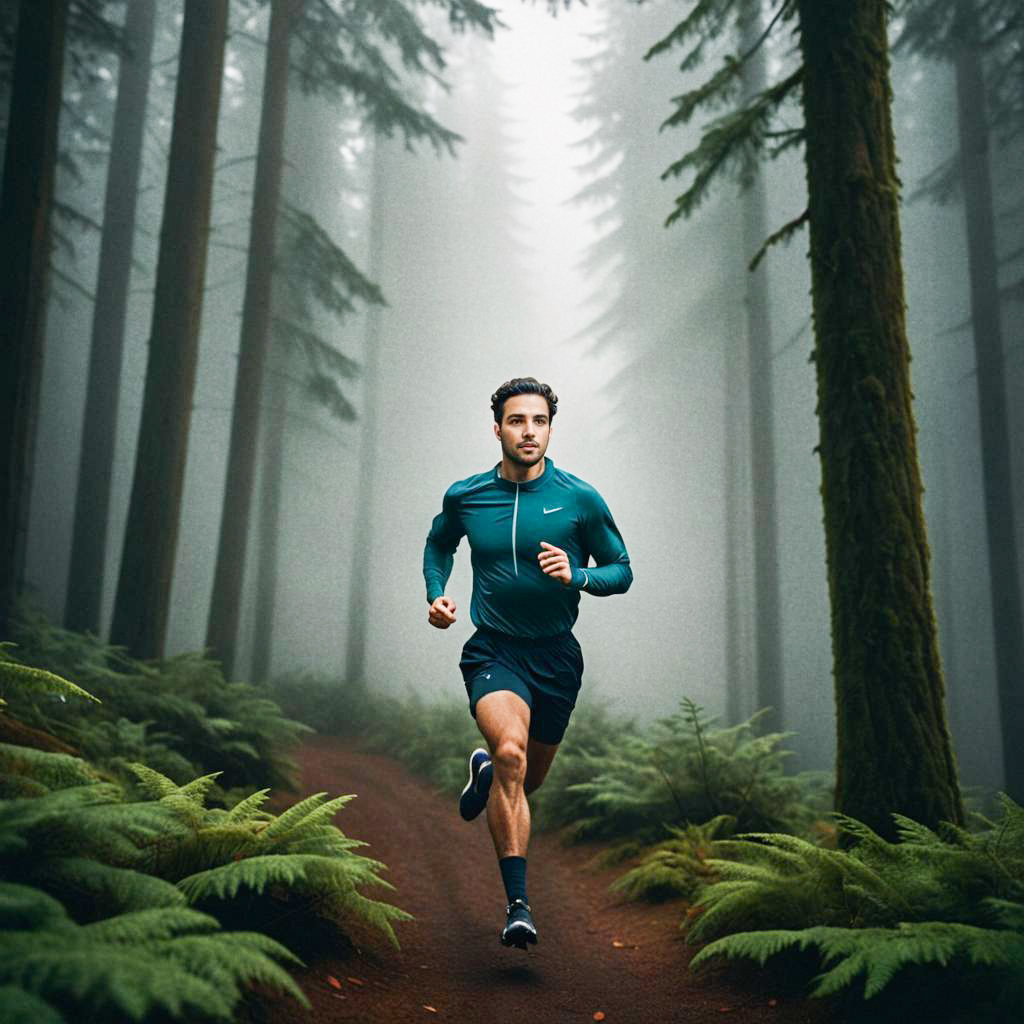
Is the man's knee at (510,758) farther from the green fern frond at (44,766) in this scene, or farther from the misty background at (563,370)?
the misty background at (563,370)

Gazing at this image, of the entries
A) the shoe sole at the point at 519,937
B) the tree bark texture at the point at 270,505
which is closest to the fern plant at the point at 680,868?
the shoe sole at the point at 519,937

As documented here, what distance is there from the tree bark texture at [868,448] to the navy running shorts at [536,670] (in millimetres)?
1835

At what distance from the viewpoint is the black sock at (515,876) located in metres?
3.87

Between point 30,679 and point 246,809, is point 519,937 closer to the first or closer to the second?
point 246,809

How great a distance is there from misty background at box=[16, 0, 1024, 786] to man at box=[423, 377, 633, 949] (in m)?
11.1

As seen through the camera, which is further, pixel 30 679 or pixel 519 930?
pixel 519 930

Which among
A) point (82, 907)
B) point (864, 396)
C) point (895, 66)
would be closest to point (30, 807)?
point (82, 907)

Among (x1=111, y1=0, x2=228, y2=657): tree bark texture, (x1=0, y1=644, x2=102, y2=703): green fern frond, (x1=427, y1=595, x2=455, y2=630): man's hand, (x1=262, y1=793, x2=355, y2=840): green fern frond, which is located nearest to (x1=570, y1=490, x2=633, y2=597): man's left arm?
(x1=427, y1=595, x2=455, y2=630): man's hand

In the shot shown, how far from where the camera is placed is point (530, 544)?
4.32 metres

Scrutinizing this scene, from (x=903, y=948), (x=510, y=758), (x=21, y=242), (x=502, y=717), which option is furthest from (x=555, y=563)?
(x=21, y=242)

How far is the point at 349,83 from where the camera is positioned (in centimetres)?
1334

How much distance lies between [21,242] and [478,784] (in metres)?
8.30

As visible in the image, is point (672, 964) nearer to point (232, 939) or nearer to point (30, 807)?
point (232, 939)

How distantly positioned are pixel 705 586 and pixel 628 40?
19.2 meters
